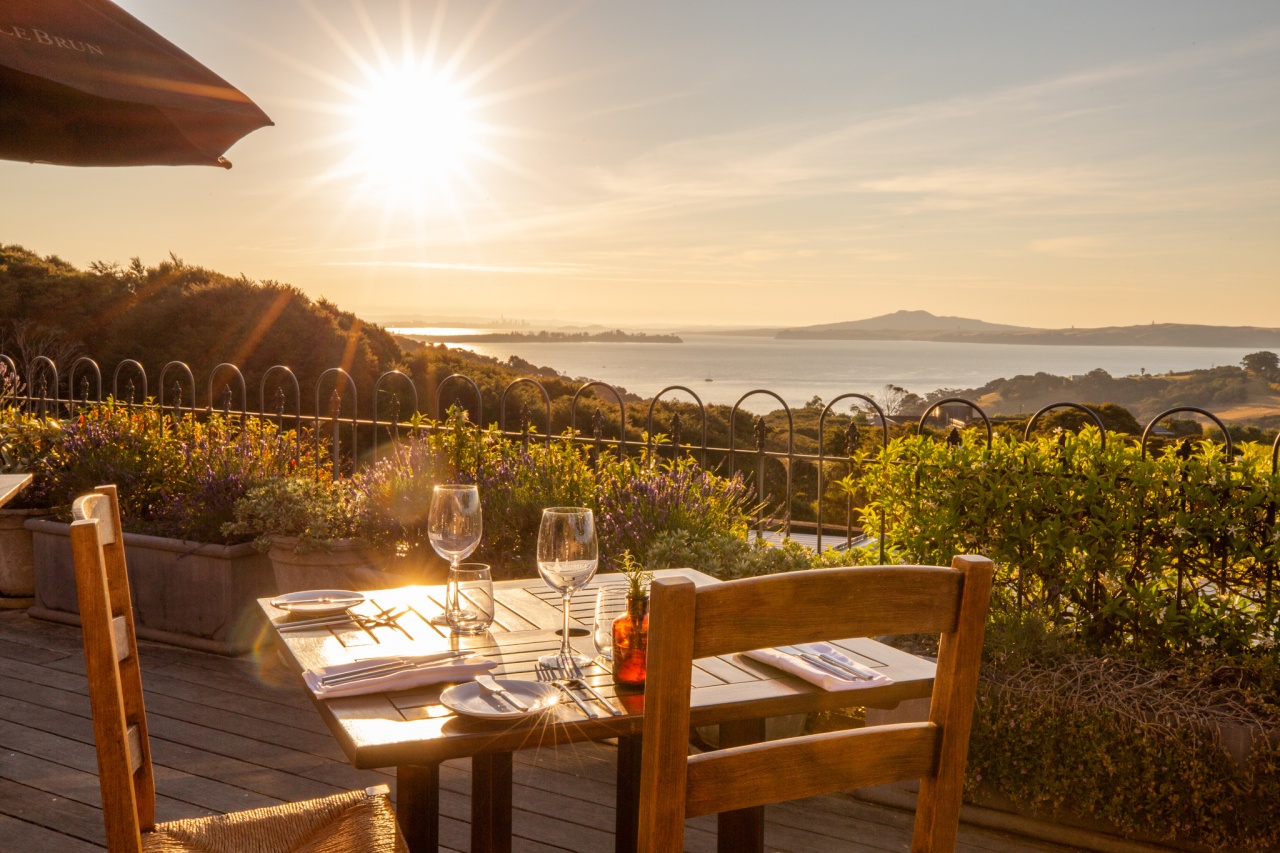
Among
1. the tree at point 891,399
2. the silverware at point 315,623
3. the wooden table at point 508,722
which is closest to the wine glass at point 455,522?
the wooden table at point 508,722

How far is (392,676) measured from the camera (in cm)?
163

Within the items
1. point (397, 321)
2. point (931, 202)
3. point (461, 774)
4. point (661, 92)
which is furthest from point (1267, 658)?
point (397, 321)

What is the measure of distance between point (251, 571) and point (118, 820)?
3.46 m

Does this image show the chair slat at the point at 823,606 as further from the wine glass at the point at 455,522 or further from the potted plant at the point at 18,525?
the potted plant at the point at 18,525

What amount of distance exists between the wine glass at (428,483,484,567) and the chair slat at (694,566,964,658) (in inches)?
40.0

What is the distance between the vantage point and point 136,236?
17844 mm

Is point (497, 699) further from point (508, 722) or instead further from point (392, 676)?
point (392, 676)

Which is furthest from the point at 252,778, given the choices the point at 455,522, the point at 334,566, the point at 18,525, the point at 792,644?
the point at 18,525

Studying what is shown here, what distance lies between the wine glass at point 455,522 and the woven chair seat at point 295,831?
20.7 inches

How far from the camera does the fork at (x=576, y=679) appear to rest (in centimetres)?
157

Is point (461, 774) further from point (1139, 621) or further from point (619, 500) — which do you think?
point (1139, 621)

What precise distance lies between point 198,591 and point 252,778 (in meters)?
1.67

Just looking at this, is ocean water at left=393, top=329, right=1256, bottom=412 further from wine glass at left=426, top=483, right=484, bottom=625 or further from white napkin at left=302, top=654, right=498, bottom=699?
white napkin at left=302, top=654, right=498, bottom=699

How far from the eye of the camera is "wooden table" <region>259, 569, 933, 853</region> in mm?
1450
